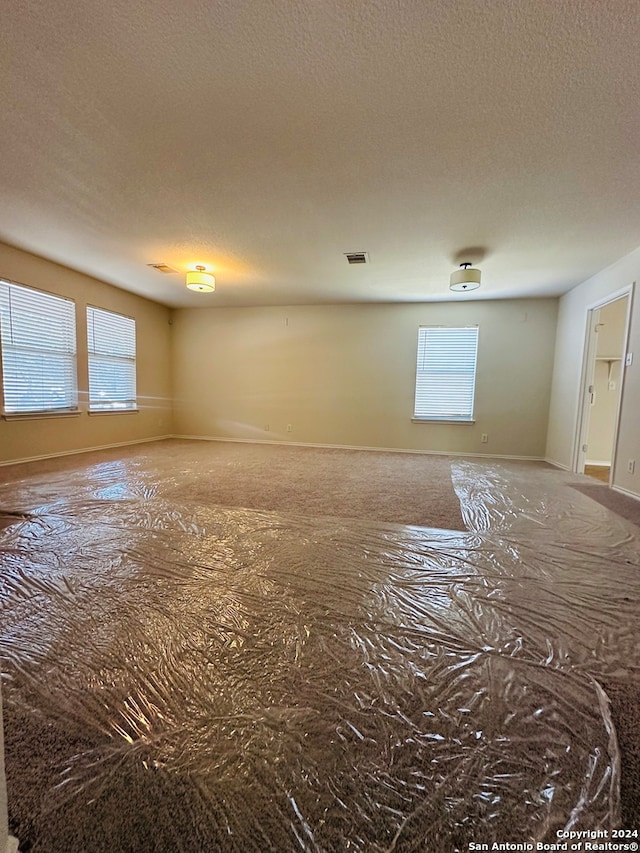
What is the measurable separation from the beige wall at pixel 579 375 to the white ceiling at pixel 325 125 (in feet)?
1.23

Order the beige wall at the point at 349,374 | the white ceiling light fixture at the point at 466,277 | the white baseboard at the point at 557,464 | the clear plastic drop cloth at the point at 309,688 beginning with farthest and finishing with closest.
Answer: the beige wall at the point at 349,374 < the white baseboard at the point at 557,464 < the white ceiling light fixture at the point at 466,277 < the clear plastic drop cloth at the point at 309,688

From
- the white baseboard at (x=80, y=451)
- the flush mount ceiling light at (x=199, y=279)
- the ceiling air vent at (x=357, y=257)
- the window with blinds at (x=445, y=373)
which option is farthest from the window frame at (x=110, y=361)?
the window with blinds at (x=445, y=373)

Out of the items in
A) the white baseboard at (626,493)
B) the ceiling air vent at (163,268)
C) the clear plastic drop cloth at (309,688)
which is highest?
the ceiling air vent at (163,268)

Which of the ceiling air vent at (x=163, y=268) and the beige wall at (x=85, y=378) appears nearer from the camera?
the beige wall at (x=85, y=378)

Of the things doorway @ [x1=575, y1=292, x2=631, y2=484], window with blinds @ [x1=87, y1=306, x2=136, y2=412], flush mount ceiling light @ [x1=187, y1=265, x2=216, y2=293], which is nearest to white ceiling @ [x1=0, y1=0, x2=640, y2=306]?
flush mount ceiling light @ [x1=187, y1=265, x2=216, y2=293]

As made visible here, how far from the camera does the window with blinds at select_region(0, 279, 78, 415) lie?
4016mm

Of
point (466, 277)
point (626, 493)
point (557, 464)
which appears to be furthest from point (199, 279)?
point (557, 464)

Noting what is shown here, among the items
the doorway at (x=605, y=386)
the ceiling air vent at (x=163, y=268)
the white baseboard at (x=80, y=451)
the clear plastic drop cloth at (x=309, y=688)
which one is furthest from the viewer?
→ the doorway at (x=605, y=386)

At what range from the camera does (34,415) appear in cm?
435

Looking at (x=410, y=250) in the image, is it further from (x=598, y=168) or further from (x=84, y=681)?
(x=84, y=681)

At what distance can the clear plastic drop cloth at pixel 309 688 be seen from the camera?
2.53 ft

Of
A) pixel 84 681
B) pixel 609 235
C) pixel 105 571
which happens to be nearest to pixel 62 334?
pixel 105 571

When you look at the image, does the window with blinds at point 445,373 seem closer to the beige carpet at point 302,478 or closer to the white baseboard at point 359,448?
the white baseboard at point 359,448

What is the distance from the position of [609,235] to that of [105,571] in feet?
15.7
